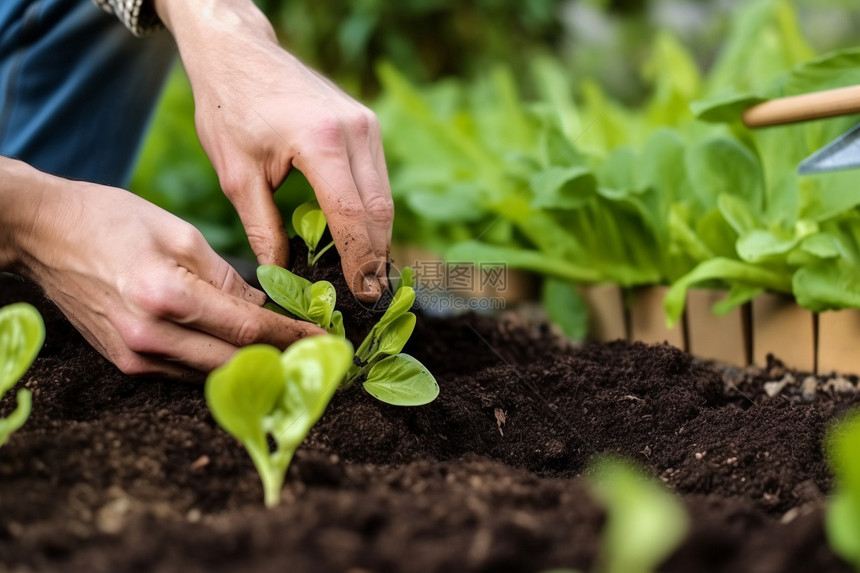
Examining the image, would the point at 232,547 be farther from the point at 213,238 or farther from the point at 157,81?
the point at 213,238

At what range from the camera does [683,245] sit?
136 cm

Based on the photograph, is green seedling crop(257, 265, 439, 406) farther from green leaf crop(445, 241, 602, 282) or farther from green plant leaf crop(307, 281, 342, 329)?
green leaf crop(445, 241, 602, 282)

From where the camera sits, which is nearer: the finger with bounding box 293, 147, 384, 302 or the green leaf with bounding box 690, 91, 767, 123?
the finger with bounding box 293, 147, 384, 302

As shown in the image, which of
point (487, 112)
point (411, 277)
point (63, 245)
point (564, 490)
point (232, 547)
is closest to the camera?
point (232, 547)

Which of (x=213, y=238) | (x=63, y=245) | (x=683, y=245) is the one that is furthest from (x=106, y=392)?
(x=213, y=238)

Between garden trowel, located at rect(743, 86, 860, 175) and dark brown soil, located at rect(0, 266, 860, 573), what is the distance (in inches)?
12.4

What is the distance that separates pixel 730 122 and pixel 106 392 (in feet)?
3.43

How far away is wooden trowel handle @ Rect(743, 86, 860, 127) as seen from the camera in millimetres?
1007

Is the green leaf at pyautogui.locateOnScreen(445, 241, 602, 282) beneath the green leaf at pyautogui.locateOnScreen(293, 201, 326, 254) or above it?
beneath

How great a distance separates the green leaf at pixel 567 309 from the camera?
5.24ft

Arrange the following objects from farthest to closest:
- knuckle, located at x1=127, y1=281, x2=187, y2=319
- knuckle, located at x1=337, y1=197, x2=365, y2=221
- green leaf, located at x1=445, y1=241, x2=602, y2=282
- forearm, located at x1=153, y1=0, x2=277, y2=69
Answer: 1. green leaf, located at x1=445, y1=241, x2=602, y2=282
2. forearm, located at x1=153, y1=0, x2=277, y2=69
3. knuckle, located at x1=337, y1=197, x2=365, y2=221
4. knuckle, located at x1=127, y1=281, x2=187, y2=319

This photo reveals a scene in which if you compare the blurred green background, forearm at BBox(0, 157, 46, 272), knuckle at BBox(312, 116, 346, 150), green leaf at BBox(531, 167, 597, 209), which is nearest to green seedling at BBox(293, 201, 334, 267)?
knuckle at BBox(312, 116, 346, 150)

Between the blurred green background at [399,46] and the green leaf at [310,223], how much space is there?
2.69 ft

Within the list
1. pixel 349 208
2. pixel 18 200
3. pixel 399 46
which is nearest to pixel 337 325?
pixel 349 208
